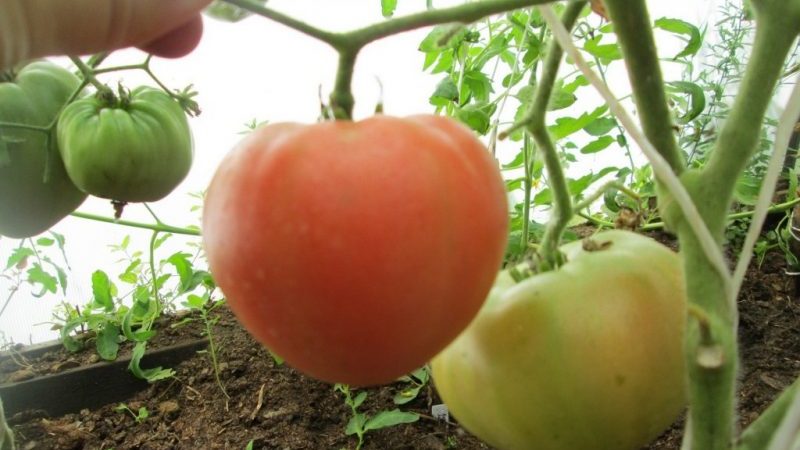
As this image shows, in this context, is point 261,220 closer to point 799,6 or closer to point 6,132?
point 799,6

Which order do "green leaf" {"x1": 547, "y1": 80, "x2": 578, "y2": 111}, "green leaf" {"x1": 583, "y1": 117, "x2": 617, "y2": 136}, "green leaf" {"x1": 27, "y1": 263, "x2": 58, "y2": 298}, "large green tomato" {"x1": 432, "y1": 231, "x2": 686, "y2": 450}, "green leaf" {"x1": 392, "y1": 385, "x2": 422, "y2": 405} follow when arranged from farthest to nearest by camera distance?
"green leaf" {"x1": 27, "y1": 263, "x2": 58, "y2": 298} < "green leaf" {"x1": 392, "y1": 385, "x2": 422, "y2": 405} < "green leaf" {"x1": 583, "y1": 117, "x2": 617, "y2": 136} < "green leaf" {"x1": 547, "y1": 80, "x2": 578, "y2": 111} < "large green tomato" {"x1": 432, "y1": 231, "x2": 686, "y2": 450}

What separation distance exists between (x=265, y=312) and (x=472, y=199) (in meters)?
0.09

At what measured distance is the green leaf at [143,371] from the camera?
939mm

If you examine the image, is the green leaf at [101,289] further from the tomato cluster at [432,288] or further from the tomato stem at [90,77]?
the tomato cluster at [432,288]

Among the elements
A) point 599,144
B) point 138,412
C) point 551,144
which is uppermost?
point 551,144

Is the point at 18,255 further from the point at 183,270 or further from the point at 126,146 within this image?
the point at 126,146

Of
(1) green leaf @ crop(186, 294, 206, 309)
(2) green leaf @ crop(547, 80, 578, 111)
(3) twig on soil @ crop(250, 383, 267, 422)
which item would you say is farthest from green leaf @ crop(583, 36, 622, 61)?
(1) green leaf @ crop(186, 294, 206, 309)

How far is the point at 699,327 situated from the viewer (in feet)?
0.96

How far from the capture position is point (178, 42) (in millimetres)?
438

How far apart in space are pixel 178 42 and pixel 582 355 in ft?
1.04

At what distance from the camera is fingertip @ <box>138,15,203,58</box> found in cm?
43

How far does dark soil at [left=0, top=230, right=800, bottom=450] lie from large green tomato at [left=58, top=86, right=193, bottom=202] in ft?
1.28

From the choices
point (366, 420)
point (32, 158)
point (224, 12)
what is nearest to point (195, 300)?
point (366, 420)

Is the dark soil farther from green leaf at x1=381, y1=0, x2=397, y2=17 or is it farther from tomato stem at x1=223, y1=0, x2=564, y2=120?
tomato stem at x1=223, y1=0, x2=564, y2=120
